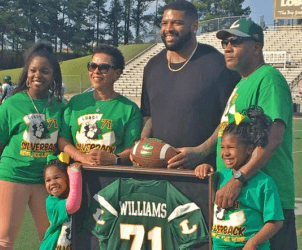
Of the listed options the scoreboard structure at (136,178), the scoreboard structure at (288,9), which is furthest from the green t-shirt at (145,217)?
the scoreboard structure at (288,9)

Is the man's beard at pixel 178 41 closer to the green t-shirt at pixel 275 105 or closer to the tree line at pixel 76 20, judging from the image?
the green t-shirt at pixel 275 105

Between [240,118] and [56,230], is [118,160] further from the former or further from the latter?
[240,118]

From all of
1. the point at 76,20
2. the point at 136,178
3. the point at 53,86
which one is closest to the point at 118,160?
the point at 136,178

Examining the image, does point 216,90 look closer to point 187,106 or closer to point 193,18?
point 187,106

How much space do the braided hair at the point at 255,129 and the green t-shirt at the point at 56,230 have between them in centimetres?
131

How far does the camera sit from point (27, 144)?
4.27 meters

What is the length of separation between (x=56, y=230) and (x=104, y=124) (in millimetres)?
783

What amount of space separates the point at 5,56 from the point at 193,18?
54830 millimetres

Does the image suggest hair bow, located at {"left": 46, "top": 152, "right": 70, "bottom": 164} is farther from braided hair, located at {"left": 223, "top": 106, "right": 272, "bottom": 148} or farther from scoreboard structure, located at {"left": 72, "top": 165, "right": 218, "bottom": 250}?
braided hair, located at {"left": 223, "top": 106, "right": 272, "bottom": 148}

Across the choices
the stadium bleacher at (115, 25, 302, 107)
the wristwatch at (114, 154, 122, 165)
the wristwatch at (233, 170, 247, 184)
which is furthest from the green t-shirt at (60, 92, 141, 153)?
the stadium bleacher at (115, 25, 302, 107)

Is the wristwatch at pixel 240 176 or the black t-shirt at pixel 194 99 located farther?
the black t-shirt at pixel 194 99

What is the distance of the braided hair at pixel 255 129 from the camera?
333cm

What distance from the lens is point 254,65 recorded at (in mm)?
3562

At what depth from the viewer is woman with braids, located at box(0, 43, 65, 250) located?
4.25 metres
